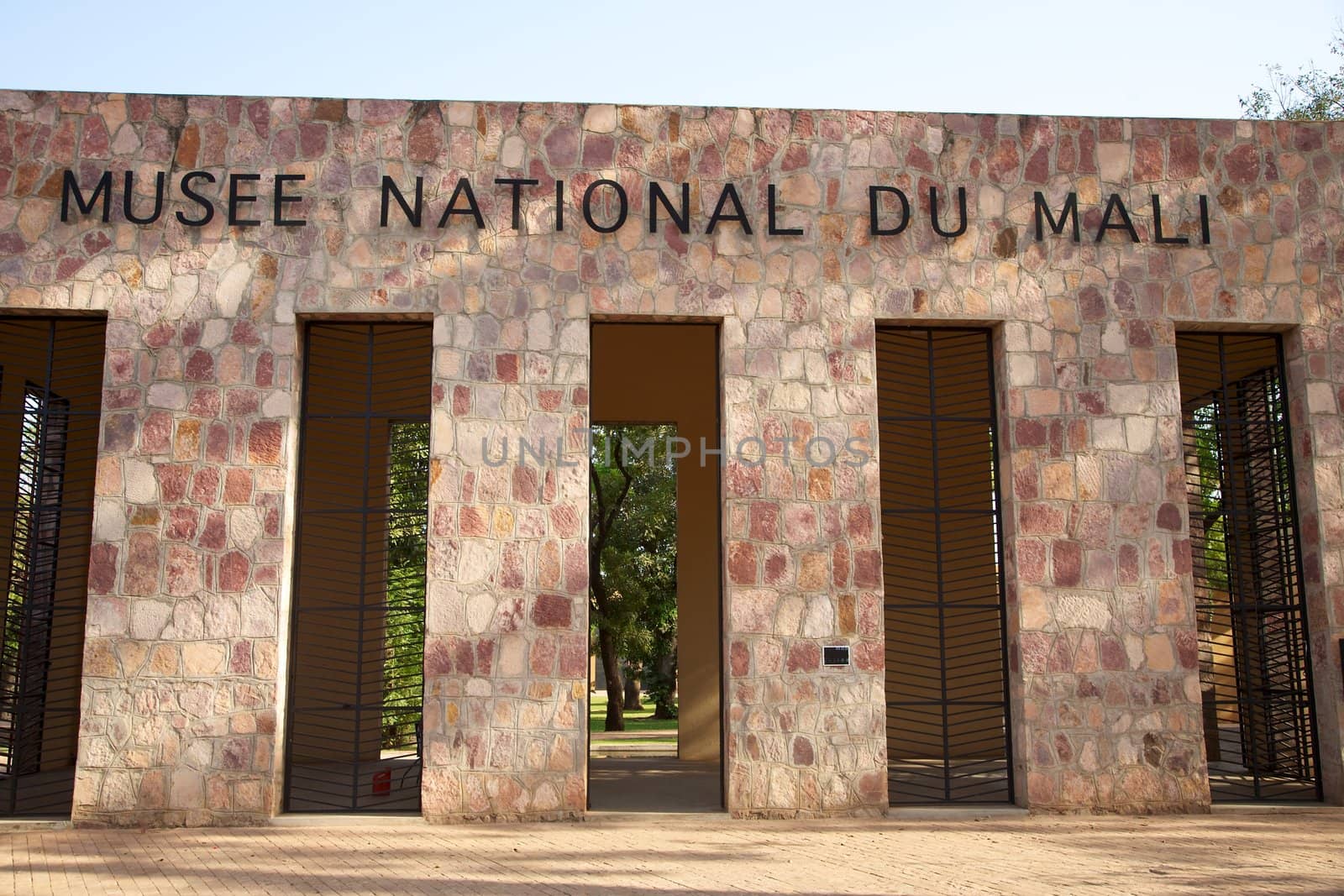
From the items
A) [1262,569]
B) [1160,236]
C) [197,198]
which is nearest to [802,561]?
[1160,236]

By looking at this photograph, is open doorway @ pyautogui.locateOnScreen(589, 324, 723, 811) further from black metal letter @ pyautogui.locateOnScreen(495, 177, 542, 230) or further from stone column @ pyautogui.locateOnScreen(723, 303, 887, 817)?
black metal letter @ pyautogui.locateOnScreen(495, 177, 542, 230)

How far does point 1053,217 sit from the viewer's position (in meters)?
9.28

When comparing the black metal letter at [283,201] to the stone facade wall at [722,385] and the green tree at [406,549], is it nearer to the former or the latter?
the stone facade wall at [722,385]

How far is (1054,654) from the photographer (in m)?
8.73

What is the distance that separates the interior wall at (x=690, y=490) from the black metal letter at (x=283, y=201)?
14.0ft

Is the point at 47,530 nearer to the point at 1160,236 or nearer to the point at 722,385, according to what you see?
the point at 722,385

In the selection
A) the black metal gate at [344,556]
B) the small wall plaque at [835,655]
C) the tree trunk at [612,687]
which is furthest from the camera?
the tree trunk at [612,687]

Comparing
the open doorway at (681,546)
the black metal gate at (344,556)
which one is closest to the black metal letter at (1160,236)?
the open doorway at (681,546)

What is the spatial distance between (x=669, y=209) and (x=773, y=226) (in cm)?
82

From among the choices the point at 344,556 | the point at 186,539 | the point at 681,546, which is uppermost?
the point at 681,546

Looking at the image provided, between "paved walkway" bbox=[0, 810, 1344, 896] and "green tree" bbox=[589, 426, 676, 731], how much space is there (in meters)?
13.0

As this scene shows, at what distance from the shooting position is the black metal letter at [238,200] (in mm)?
8891

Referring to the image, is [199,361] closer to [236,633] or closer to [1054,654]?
[236,633]

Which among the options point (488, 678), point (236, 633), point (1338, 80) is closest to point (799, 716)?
point (488, 678)
